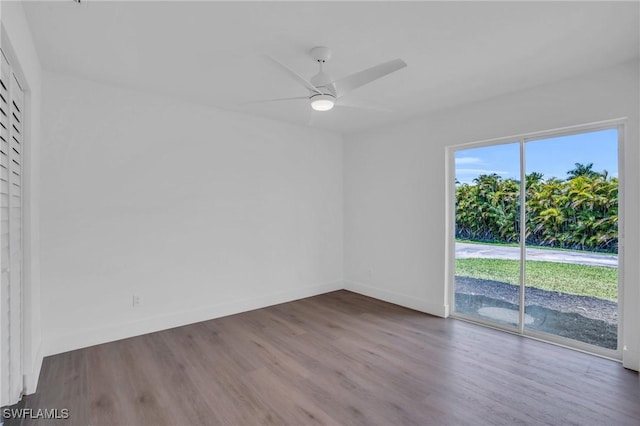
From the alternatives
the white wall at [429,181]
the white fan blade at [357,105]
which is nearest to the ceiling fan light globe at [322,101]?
the white fan blade at [357,105]

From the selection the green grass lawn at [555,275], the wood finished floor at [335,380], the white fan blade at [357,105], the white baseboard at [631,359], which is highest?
the white fan blade at [357,105]

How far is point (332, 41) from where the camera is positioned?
90.6 inches

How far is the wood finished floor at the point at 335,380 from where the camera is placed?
208cm

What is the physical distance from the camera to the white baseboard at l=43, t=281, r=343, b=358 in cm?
291

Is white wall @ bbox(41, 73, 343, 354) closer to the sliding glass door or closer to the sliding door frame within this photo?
the sliding door frame

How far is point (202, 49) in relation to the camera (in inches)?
95.8

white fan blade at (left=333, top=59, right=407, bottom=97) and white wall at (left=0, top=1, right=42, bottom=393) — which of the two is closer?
white wall at (left=0, top=1, right=42, bottom=393)

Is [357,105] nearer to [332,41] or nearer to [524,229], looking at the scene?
[332,41]

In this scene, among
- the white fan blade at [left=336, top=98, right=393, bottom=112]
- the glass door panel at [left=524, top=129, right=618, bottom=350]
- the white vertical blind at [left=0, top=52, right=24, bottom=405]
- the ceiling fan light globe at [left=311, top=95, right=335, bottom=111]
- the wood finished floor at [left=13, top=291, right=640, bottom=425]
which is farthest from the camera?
the white fan blade at [left=336, top=98, right=393, bottom=112]

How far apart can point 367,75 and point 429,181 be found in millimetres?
2199

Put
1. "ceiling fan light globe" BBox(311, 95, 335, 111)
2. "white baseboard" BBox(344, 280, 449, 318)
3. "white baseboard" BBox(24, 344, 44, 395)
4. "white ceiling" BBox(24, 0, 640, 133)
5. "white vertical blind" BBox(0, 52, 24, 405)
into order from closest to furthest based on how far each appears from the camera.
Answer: "white vertical blind" BBox(0, 52, 24, 405)
"white ceiling" BBox(24, 0, 640, 133)
"white baseboard" BBox(24, 344, 44, 395)
"ceiling fan light globe" BBox(311, 95, 335, 111)
"white baseboard" BBox(344, 280, 449, 318)

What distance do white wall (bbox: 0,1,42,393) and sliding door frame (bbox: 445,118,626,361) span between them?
3.99 metres

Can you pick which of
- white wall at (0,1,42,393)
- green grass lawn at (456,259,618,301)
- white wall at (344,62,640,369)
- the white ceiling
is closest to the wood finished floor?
white wall at (0,1,42,393)

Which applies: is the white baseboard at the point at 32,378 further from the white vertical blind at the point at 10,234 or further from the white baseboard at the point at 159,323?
the white baseboard at the point at 159,323
